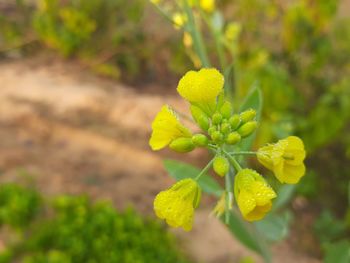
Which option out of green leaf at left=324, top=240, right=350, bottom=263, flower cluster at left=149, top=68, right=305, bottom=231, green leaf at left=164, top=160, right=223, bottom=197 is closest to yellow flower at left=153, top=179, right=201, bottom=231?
flower cluster at left=149, top=68, right=305, bottom=231

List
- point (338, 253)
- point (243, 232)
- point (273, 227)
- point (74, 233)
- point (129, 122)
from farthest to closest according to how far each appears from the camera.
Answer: point (129, 122) < point (74, 233) < point (243, 232) < point (273, 227) < point (338, 253)

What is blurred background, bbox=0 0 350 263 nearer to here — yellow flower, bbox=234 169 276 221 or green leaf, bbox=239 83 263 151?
green leaf, bbox=239 83 263 151

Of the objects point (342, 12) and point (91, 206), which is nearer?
point (91, 206)

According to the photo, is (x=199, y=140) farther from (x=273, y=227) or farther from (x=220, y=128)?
(x=273, y=227)

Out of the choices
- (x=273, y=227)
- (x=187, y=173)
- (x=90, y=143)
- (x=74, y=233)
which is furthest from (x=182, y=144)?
(x=90, y=143)

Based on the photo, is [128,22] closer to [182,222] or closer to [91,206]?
[91,206]

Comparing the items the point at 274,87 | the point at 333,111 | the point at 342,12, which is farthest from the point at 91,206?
the point at 342,12
